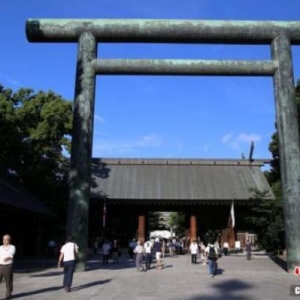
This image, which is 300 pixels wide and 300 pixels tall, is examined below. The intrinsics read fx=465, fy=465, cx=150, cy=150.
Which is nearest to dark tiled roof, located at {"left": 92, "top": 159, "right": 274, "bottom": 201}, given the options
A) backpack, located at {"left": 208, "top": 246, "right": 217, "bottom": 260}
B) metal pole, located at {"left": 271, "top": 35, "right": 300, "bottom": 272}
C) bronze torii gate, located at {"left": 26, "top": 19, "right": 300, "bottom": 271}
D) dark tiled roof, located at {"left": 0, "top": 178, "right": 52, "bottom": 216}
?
dark tiled roof, located at {"left": 0, "top": 178, "right": 52, "bottom": 216}

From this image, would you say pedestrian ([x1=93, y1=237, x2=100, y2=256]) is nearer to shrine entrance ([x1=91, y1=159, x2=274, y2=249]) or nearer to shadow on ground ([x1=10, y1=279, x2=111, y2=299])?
shrine entrance ([x1=91, y1=159, x2=274, y2=249])

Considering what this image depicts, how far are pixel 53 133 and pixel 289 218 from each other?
1789 cm

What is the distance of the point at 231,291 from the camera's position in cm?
1227

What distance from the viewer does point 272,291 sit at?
472 inches

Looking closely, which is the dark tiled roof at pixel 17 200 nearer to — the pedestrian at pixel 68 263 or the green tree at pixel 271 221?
the pedestrian at pixel 68 263

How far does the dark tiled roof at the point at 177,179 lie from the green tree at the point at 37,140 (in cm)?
532

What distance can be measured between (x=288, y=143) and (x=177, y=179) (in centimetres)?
2136

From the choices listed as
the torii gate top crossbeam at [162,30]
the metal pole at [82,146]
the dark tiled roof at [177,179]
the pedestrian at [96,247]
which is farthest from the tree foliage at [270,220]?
the metal pole at [82,146]

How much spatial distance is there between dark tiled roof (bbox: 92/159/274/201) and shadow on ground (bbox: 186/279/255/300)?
2058cm

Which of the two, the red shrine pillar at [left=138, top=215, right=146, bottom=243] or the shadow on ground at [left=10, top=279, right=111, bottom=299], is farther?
the red shrine pillar at [left=138, top=215, right=146, bottom=243]

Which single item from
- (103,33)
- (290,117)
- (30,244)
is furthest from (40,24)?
(30,244)

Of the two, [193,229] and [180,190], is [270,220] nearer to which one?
[193,229]

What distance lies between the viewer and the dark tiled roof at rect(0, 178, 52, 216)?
19250 mm

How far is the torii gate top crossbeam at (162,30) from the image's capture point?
18844 mm
